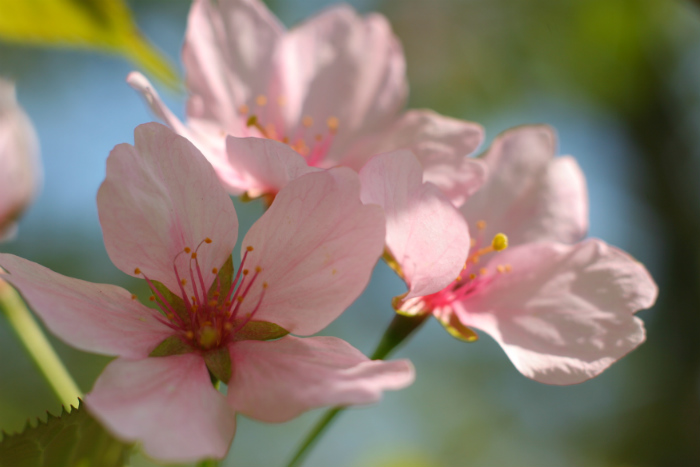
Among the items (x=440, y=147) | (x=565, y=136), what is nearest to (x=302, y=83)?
(x=440, y=147)

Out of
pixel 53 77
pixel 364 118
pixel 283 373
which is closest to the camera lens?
pixel 283 373

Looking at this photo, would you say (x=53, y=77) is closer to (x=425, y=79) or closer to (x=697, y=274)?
(x=425, y=79)

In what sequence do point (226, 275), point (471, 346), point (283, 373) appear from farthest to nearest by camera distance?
1. point (471, 346)
2. point (226, 275)
3. point (283, 373)

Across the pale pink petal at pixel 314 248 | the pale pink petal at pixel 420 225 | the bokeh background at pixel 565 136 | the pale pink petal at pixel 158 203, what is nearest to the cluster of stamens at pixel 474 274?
the pale pink petal at pixel 420 225

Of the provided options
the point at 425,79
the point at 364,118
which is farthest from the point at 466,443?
the point at 364,118

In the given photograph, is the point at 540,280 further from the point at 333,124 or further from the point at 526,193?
the point at 333,124

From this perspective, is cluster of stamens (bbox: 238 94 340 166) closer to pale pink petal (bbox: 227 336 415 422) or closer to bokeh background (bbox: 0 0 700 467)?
pale pink petal (bbox: 227 336 415 422)
